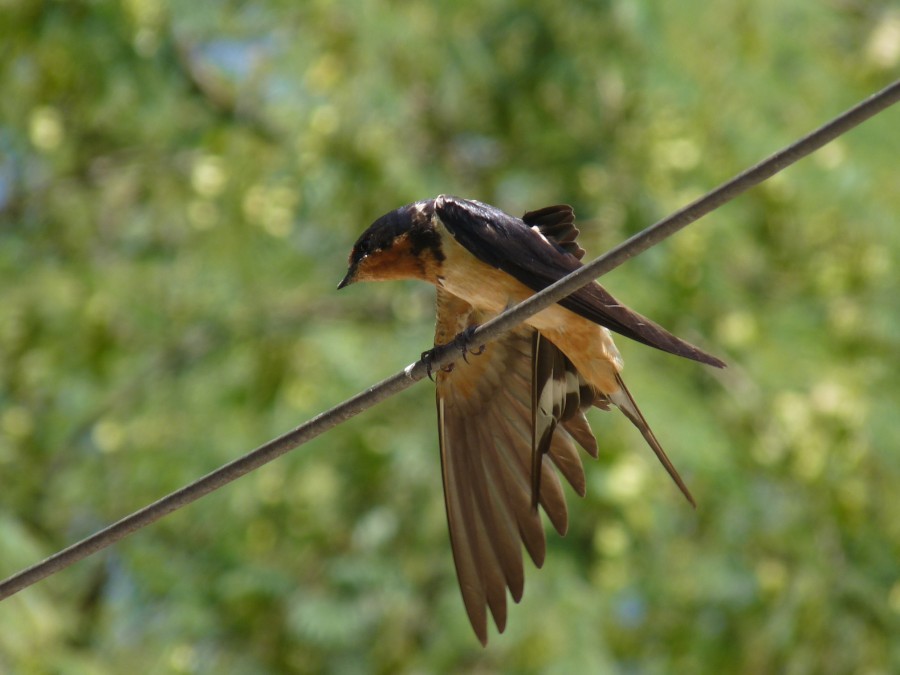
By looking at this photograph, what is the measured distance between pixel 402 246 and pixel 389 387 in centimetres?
81

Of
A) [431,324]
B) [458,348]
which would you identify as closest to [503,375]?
[458,348]

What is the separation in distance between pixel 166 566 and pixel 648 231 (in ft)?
14.5

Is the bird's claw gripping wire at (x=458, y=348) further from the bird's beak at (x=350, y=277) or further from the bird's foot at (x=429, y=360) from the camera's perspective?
the bird's beak at (x=350, y=277)

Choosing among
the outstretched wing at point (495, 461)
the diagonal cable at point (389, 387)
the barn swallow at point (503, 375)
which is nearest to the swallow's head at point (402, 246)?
the barn swallow at point (503, 375)

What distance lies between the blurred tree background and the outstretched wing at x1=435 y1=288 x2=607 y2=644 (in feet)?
6.30

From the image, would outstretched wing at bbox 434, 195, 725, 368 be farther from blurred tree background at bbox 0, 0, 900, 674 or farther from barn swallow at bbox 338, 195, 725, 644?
→ blurred tree background at bbox 0, 0, 900, 674

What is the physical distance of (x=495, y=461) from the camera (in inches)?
113

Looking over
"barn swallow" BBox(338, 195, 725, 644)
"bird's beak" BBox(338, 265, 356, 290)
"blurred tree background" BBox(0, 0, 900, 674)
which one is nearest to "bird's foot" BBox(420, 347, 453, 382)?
"barn swallow" BBox(338, 195, 725, 644)

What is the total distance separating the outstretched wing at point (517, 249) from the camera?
2.36 meters

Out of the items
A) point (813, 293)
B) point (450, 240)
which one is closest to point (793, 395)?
point (813, 293)

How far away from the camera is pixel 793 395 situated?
17.3ft

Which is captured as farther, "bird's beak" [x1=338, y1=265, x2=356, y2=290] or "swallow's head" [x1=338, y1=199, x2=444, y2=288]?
"bird's beak" [x1=338, y1=265, x2=356, y2=290]

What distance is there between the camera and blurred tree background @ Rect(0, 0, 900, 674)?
5184mm

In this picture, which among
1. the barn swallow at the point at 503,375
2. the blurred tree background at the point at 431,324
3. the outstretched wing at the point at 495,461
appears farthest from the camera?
the blurred tree background at the point at 431,324
